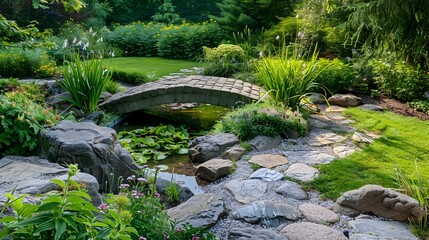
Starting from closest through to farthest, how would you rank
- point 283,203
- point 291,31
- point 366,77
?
point 283,203
point 366,77
point 291,31

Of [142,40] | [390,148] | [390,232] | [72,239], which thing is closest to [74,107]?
[390,148]

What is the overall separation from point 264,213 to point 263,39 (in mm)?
8259

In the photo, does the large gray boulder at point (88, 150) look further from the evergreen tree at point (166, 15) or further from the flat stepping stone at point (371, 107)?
the evergreen tree at point (166, 15)

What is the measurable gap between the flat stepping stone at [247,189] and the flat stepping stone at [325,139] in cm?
141

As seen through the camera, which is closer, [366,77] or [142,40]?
[366,77]

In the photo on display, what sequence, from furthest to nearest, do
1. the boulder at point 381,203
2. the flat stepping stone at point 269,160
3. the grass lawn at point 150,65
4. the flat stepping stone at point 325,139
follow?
the grass lawn at point 150,65 < the flat stepping stone at point 325,139 < the flat stepping stone at point 269,160 < the boulder at point 381,203

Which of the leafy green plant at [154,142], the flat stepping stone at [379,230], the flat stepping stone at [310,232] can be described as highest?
the flat stepping stone at [310,232]

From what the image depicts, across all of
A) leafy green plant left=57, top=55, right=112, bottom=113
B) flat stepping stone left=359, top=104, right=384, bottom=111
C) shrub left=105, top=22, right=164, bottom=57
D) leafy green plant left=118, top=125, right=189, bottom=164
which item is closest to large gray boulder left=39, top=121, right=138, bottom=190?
leafy green plant left=118, top=125, right=189, bottom=164

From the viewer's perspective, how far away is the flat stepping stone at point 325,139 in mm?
5289

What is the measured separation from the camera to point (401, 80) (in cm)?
742

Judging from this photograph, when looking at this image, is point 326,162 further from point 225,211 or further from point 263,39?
point 263,39

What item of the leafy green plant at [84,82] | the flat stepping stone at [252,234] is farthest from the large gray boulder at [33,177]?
the leafy green plant at [84,82]

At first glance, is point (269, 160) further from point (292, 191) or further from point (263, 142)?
point (292, 191)

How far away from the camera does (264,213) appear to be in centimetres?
339
